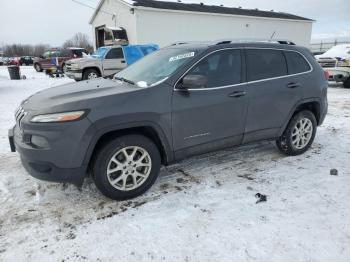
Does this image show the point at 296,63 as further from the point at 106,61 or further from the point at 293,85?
the point at 106,61

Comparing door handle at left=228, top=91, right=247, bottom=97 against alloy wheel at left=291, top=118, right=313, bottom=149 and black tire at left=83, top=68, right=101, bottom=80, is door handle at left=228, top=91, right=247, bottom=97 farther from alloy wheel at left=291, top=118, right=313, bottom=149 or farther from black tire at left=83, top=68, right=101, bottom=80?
black tire at left=83, top=68, right=101, bottom=80

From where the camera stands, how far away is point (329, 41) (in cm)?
4103

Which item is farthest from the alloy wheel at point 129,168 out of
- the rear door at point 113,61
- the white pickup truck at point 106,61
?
the rear door at point 113,61

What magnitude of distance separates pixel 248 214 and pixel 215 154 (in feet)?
5.52

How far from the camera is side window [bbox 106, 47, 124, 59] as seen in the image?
14195mm

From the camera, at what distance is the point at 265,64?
13.8 feet

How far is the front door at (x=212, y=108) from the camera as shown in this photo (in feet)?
11.5

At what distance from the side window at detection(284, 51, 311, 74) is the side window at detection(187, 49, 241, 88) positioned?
0.95m

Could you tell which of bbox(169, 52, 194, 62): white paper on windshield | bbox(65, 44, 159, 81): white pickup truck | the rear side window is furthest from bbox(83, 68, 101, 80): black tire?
bbox(169, 52, 194, 62): white paper on windshield

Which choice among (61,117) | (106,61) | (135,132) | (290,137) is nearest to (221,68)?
(135,132)

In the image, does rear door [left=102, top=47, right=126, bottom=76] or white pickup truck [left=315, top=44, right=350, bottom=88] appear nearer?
white pickup truck [left=315, top=44, right=350, bottom=88]

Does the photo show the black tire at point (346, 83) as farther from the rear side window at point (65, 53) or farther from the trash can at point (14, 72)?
the rear side window at point (65, 53)

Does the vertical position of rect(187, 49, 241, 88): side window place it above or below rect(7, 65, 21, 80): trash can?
above

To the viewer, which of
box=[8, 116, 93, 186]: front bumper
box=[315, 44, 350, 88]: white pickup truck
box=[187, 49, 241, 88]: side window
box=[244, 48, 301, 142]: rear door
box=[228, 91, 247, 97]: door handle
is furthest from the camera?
box=[315, 44, 350, 88]: white pickup truck
